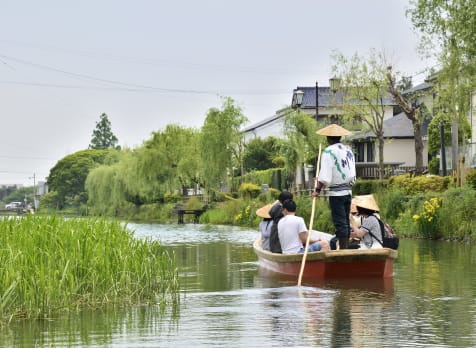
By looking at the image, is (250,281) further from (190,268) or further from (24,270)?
(24,270)

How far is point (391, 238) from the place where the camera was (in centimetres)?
1641

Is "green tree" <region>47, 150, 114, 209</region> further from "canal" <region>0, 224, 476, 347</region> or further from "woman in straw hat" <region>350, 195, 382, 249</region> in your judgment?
"canal" <region>0, 224, 476, 347</region>

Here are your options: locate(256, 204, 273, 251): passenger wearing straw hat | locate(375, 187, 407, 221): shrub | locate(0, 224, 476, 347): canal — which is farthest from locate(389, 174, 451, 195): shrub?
locate(0, 224, 476, 347): canal

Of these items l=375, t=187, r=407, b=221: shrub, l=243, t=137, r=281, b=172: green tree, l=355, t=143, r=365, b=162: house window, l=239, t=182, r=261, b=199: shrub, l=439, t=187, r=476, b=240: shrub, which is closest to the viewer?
Result: l=439, t=187, r=476, b=240: shrub

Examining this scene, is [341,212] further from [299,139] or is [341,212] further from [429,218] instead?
[299,139]

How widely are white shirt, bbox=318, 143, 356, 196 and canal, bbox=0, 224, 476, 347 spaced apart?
1.50 m

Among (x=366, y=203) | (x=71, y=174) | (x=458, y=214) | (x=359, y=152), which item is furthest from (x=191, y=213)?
(x=71, y=174)

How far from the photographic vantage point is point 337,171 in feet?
50.4

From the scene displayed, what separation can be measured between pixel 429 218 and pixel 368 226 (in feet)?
49.7

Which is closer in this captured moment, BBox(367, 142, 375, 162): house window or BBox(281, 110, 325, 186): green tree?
BBox(281, 110, 325, 186): green tree

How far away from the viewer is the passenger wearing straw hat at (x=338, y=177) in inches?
605

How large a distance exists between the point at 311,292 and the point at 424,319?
11.0ft

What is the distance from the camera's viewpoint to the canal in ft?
30.7

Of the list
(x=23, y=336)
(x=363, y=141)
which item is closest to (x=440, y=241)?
(x=23, y=336)
